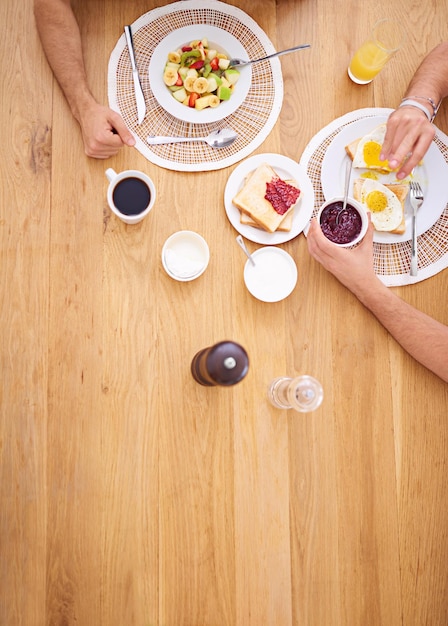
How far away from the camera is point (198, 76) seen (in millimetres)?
1315

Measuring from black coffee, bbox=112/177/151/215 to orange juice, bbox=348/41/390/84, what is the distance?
0.72 m

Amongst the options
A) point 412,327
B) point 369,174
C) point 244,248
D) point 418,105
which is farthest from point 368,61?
point 412,327

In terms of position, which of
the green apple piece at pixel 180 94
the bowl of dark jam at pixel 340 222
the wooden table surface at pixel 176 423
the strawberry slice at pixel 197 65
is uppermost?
the strawberry slice at pixel 197 65

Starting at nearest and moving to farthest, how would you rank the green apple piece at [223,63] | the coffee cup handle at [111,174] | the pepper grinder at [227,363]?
the pepper grinder at [227,363]
the coffee cup handle at [111,174]
the green apple piece at [223,63]

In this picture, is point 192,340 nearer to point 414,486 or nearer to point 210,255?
point 210,255

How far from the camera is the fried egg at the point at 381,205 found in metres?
1.31

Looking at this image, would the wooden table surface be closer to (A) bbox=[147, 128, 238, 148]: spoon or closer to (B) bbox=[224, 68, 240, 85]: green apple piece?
(A) bbox=[147, 128, 238, 148]: spoon

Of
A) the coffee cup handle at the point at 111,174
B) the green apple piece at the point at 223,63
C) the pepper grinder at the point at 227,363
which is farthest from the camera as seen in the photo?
the green apple piece at the point at 223,63

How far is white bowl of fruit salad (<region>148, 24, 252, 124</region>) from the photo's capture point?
130 centimetres

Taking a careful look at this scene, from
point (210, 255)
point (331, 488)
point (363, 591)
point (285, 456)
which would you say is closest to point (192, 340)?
point (210, 255)

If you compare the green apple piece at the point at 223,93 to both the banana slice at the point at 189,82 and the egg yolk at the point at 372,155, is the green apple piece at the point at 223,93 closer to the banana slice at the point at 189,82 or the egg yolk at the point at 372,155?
the banana slice at the point at 189,82

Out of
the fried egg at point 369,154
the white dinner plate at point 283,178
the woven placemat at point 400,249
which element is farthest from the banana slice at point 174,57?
the fried egg at point 369,154

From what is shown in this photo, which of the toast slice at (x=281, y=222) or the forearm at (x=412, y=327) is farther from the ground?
the toast slice at (x=281, y=222)

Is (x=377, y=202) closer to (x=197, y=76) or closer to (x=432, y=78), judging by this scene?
(x=432, y=78)
